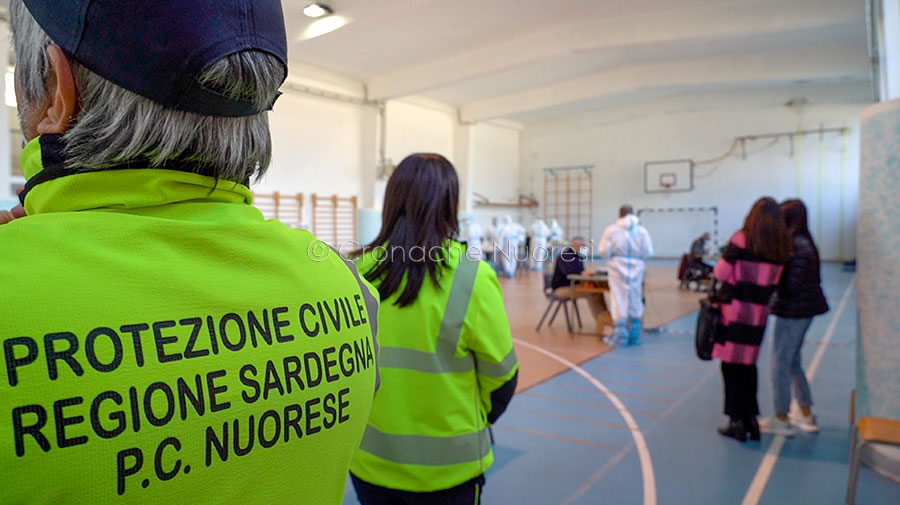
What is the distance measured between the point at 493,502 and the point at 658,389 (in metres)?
2.41

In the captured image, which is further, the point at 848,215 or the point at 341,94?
the point at 848,215

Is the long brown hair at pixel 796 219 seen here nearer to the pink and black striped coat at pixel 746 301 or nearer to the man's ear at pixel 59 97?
the pink and black striped coat at pixel 746 301

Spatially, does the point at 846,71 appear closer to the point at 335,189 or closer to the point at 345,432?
the point at 335,189

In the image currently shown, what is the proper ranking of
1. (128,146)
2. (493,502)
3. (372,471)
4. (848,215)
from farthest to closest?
1. (848,215)
2. (493,502)
3. (372,471)
4. (128,146)

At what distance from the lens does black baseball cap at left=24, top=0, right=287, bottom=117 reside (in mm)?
517

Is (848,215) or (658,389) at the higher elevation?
(848,215)

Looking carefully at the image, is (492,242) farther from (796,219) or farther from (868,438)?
(868,438)

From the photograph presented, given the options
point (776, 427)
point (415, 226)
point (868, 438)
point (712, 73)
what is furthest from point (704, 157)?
point (415, 226)

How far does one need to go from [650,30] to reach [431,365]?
10.5 m

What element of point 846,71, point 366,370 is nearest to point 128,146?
point 366,370

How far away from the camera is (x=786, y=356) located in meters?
3.59

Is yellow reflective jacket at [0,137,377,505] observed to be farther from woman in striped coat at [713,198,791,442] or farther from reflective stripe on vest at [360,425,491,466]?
woman in striped coat at [713,198,791,442]

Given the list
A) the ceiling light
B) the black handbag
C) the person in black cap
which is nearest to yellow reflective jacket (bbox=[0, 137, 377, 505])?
the person in black cap

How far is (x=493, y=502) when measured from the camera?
273 centimetres
